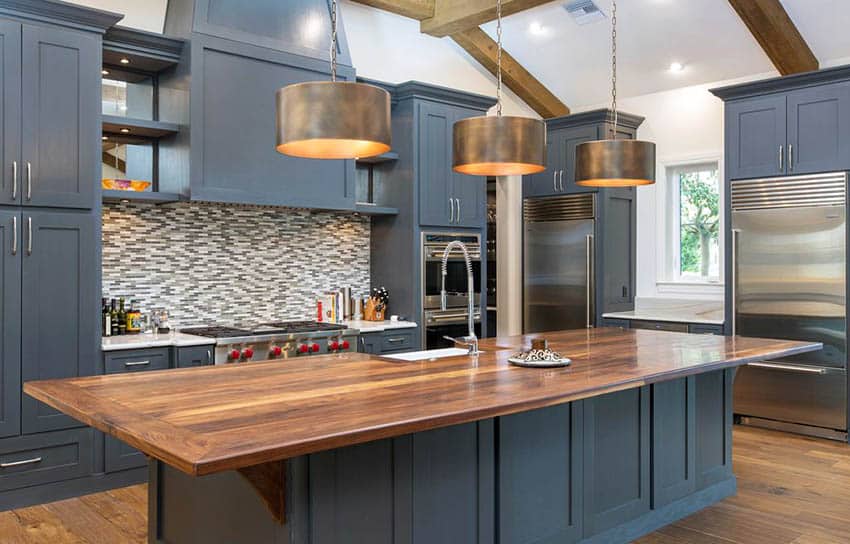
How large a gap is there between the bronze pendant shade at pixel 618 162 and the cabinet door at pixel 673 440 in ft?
3.49

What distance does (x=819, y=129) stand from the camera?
5594 mm

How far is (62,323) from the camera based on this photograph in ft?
14.2

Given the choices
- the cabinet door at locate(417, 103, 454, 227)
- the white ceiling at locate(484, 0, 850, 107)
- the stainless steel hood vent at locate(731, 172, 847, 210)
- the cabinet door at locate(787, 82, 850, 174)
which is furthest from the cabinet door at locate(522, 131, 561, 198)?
the cabinet door at locate(787, 82, 850, 174)

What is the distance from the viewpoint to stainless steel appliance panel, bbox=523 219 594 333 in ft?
23.4

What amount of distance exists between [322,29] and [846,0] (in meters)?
3.92

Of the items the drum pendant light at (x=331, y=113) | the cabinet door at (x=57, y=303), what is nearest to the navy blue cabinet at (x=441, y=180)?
the cabinet door at (x=57, y=303)

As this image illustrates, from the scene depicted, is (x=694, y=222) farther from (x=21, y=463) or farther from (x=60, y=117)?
(x=21, y=463)

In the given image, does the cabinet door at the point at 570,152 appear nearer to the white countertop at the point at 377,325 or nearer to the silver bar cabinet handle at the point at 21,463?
the white countertop at the point at 377,325

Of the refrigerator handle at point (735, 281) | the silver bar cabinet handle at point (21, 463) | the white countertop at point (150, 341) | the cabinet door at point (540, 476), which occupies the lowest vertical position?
the silver bar cabinet handle at point (21, 463)

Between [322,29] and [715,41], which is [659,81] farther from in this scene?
[322,29]

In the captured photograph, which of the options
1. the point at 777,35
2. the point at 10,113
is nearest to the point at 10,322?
the point at 10,113

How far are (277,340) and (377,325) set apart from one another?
3.30ft

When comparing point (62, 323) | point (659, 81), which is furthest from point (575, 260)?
point (62, 323)

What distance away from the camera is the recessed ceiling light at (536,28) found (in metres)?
6.77
